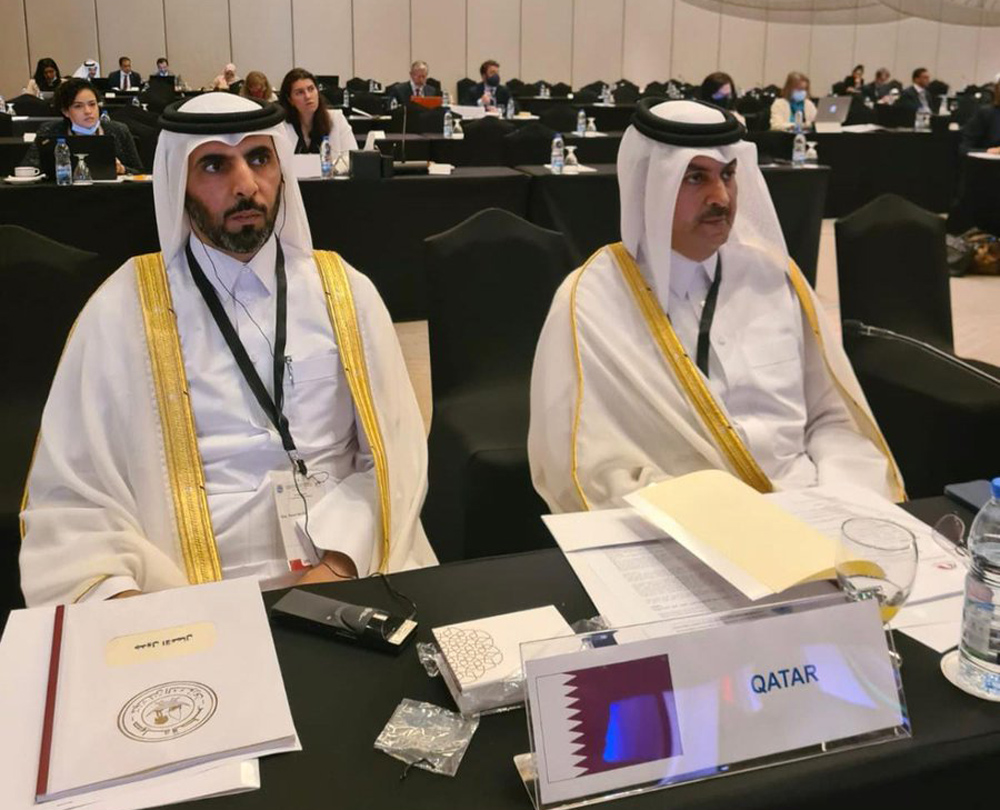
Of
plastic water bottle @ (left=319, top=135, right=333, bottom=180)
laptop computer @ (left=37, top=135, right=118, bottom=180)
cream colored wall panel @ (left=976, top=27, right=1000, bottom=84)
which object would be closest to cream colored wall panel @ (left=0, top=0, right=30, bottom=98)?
laptop computer @ (left=37, top=135, right=118, bottom=180)

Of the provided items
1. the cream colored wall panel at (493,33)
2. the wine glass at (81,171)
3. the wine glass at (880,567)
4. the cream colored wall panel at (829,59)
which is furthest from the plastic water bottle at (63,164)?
the cream colored wall panel at (829,59)

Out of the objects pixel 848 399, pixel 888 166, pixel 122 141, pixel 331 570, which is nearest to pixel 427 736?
pixel 331 570

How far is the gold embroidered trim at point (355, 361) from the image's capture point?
2104 millimetres

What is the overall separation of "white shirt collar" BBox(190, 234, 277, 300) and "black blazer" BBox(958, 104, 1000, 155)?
7.91m

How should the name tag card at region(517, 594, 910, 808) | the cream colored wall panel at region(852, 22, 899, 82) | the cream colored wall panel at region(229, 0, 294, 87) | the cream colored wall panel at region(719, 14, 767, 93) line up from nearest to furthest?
the name tag card at region(517, 594, 910, 808)
the cream colored wall panel at region(229, 0, 294, 87)
the cream colored wall panel at region(719, 14, 767, 93)
the cream colored wall panel at region(852, 22, 899, 82)

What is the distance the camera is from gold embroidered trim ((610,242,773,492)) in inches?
86.2

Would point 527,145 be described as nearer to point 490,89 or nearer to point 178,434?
point 178,434

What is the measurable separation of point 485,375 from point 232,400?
3.65ft

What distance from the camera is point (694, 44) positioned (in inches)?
703

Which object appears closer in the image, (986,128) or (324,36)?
(986,128)

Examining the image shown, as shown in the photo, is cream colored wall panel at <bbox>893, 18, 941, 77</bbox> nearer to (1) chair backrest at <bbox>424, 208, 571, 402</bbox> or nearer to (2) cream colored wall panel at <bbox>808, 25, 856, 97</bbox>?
(2) cream colored wall panel at <bbox>808, 25, 856, 97</bbox>

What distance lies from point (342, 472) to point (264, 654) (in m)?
0.96

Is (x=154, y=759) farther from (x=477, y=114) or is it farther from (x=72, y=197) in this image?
(x=477, y=114)

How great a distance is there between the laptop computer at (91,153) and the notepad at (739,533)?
434 cm
